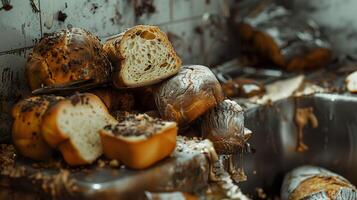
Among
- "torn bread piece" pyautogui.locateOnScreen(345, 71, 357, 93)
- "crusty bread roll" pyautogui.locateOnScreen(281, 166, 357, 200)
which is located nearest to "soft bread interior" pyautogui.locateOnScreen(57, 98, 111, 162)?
"crusty bread roll" pyautogui.locateOnScreen(281, 166, 357, 200)

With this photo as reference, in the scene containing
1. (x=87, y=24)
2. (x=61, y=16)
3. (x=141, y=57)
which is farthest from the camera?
(x=87, y=24)

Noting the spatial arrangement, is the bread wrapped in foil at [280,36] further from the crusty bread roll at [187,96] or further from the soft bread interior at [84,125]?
the soft bread interior at [84,125]

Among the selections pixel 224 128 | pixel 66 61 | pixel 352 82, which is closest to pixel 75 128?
pixel 66 61

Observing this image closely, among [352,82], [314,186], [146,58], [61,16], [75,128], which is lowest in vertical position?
[314,186]

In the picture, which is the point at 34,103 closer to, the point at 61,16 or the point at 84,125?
the point at 84,125

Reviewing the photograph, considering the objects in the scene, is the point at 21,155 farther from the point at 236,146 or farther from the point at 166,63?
the point at 236,146

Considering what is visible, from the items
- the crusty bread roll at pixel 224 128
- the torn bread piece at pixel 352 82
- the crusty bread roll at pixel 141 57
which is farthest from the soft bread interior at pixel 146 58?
the torn bread piece at pixel 352 82
